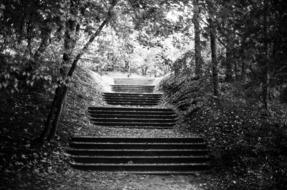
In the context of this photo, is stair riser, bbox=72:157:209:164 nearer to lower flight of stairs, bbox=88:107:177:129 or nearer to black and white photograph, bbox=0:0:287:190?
black and white photograph, bbox=0:0:287:190

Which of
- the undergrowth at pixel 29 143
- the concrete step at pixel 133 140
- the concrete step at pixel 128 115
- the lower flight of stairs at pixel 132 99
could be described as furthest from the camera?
the lower flight of stairs at pixel 132 99

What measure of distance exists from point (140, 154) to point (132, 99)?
773 centimetres

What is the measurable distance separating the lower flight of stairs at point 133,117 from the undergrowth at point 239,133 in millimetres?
661

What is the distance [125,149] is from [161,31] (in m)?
3.99

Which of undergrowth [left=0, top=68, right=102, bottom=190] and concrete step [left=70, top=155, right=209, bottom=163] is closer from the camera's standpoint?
undergrowth [left=0, top=68, right=102, bottom=190]

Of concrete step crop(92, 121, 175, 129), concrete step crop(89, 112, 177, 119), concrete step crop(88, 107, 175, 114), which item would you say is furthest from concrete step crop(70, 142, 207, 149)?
concrete step crop(88, 107, 175, 114)

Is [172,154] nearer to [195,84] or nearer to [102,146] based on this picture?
[102,146]

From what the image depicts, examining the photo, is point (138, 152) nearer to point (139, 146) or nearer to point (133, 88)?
point (139, 146)

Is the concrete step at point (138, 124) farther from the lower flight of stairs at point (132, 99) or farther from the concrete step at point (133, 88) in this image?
the concrete step at point (133, 88)

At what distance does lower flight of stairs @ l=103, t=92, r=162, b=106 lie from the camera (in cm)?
1664

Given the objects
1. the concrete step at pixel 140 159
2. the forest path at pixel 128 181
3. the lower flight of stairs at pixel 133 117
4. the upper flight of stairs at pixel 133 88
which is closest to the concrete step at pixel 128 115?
the lower flight of stairs at pixel 133 117

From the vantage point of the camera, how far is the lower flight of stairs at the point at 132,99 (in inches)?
655

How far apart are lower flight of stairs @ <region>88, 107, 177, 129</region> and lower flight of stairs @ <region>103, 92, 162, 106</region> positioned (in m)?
2.73

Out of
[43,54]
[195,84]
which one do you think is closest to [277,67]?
[43,54]
